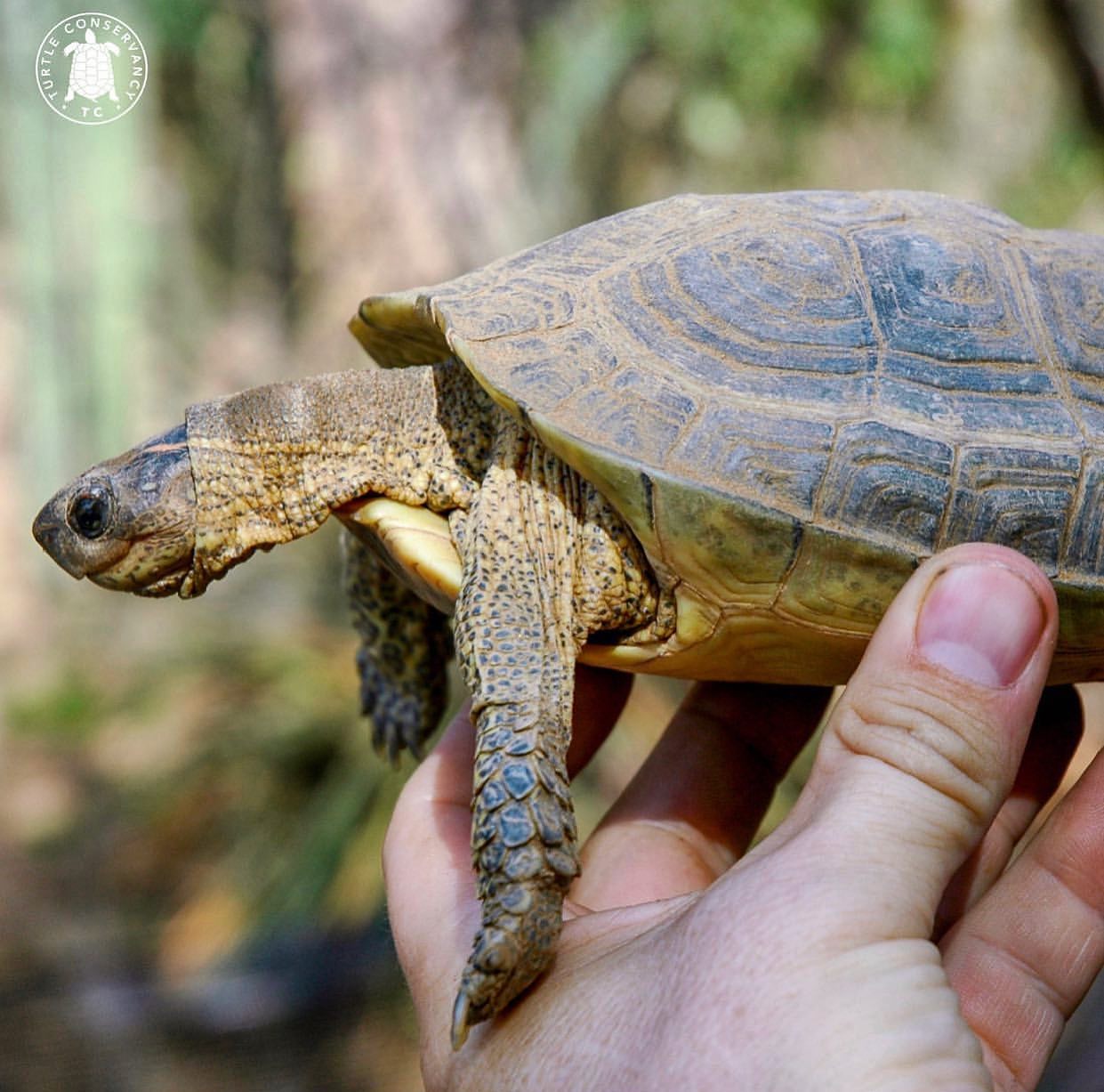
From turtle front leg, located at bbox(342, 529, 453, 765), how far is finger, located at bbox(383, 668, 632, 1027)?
0.21 meters

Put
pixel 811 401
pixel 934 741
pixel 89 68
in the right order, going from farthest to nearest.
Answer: pixel 89 68 → pixel 811 401 → pixel 934 741

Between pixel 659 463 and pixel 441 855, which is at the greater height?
pixel 659 463

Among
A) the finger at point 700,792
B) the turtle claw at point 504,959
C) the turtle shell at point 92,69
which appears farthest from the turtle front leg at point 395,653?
the turtle shell at point 92,69

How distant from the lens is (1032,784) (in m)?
1.96

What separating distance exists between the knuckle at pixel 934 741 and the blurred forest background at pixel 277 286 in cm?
165

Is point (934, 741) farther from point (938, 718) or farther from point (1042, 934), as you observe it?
point (1042, 934)

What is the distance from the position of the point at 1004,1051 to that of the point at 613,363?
3.85ft

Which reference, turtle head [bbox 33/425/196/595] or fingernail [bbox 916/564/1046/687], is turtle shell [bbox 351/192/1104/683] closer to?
fingernail [bbox 916/564/1046/687]

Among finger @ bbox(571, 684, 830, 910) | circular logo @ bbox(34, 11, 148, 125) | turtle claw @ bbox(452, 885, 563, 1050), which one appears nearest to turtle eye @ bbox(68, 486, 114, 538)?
turtle claw @ bbox(452, 885, 563, 1050)

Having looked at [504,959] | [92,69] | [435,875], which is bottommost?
[435,875]

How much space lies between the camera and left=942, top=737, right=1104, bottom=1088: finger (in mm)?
1550

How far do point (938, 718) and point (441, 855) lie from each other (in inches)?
34.1

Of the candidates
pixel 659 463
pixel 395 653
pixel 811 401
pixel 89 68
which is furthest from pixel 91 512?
pixel 89 68

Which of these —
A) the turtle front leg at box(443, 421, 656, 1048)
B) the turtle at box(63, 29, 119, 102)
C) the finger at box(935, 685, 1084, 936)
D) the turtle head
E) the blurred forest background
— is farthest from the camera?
the turtle at box(63, 29, 119, 102)
